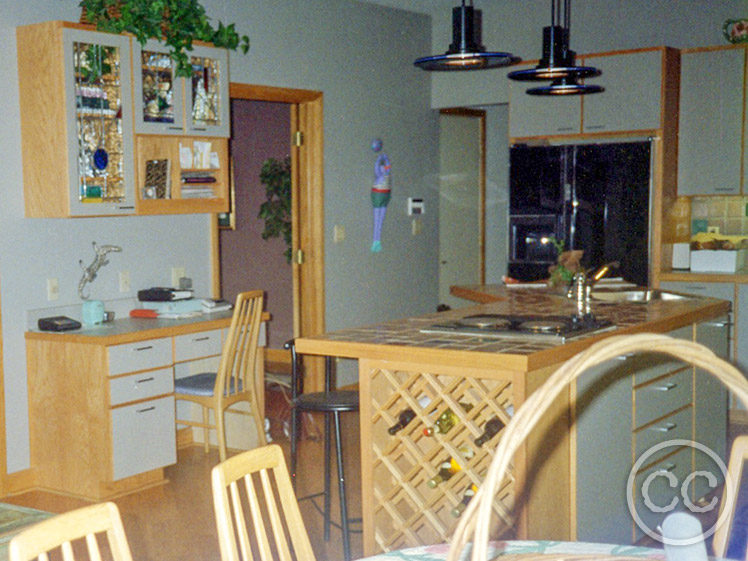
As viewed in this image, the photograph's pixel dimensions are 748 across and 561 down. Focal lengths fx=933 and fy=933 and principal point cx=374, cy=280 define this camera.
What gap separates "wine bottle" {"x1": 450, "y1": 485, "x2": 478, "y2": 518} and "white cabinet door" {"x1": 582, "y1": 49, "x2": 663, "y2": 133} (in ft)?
11.9

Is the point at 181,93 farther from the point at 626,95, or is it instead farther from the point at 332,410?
the point at 626,95

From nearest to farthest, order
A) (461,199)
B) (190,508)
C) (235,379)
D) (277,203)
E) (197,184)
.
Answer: (190,508), (235,379), (197,184), (277,203), (461,199)

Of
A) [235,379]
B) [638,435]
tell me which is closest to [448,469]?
[638,435]

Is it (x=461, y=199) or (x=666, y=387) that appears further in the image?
(x=461, y=199)

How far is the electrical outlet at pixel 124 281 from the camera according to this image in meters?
4.97

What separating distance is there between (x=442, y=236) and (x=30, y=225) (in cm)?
379

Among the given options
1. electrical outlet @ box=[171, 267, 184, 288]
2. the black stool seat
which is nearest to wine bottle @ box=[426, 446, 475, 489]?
the black stool seat

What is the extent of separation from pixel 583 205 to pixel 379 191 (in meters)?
1.45

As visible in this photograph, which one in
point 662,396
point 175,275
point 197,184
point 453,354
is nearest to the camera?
point 453,354

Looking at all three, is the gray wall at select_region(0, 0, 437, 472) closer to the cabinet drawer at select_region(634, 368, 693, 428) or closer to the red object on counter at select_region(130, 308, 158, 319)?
the red object on counter at select_region(130, 308, 158, 319)

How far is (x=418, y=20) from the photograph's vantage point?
7117mm

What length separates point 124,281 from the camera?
16.4 feet

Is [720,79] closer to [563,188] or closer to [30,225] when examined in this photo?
[563,188]

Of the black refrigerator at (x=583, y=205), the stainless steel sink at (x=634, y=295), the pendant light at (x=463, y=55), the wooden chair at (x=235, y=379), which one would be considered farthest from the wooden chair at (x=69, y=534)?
the black refrigerator at (x=583, y=205)
